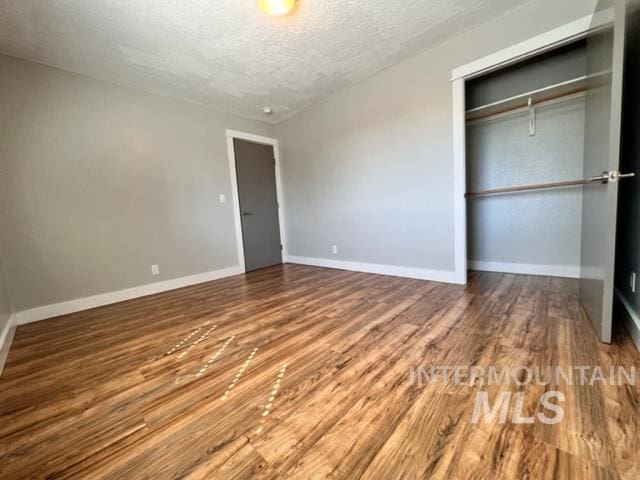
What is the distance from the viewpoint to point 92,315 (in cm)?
253

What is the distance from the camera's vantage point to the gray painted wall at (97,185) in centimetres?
238

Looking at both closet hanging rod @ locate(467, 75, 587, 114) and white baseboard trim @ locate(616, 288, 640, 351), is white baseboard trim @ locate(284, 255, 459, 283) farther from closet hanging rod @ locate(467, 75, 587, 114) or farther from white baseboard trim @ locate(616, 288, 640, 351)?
closet hanging rod @ locate(467, 75, 587, 114)

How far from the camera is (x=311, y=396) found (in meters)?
1.20

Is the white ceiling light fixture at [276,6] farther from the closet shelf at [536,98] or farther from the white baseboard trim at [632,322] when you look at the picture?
the white baseboard trim at [632,322]

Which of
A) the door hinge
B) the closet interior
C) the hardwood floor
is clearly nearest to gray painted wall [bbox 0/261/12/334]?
the hardwood floor

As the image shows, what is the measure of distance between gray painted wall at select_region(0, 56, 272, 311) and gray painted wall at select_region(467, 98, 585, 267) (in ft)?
11.8

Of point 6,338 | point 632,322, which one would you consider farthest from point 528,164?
point 6,338

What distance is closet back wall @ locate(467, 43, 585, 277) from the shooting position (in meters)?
2.58

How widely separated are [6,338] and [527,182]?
5082mm

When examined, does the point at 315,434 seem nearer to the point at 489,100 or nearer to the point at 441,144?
the point at 441,144

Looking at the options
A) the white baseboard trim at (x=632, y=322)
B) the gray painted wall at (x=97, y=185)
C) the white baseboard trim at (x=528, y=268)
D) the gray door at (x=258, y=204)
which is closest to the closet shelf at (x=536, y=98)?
the white baseboard trim at (x=528, y=268)

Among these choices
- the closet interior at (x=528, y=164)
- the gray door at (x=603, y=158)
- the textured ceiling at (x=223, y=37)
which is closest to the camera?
the gray door at (x=603, y=158)

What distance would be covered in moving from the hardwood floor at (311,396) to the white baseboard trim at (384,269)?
17.8 inches

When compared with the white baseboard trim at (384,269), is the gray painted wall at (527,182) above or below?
above
